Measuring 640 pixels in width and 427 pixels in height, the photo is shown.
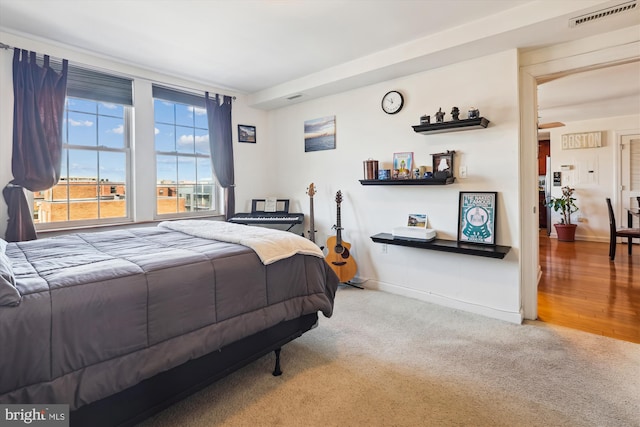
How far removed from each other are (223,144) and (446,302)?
10.6 feet

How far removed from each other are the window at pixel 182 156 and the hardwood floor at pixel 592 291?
3972 millimetres

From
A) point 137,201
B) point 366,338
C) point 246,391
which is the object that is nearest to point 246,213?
point 137,201

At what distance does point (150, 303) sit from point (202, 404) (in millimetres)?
742

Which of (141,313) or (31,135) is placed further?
(31,135)

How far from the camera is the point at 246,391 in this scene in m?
1.87

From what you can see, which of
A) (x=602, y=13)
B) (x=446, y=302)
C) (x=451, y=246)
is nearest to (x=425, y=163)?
(x=451, y=246)

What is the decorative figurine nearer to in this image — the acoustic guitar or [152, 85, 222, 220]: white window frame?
the acoustic guitar

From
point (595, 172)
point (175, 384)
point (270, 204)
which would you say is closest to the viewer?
point (175, 384)

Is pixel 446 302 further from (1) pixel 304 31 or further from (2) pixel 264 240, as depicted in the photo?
(1) pixel 304 31

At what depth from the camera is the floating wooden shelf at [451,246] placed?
8.86 ft

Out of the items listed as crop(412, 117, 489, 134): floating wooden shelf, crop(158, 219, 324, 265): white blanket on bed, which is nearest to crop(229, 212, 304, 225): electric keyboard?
crop(158, 219, 324, 265): white blanket on bed

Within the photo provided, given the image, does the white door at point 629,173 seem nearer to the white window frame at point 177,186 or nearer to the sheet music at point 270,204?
the sheet music at point 270,204

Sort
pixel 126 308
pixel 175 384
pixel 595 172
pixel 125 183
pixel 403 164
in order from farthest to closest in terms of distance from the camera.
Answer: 1. pixel 595 172
2. pixel 125 183
3. pixel 403 164
4. pixel 175 384
5. pixel 126 308
